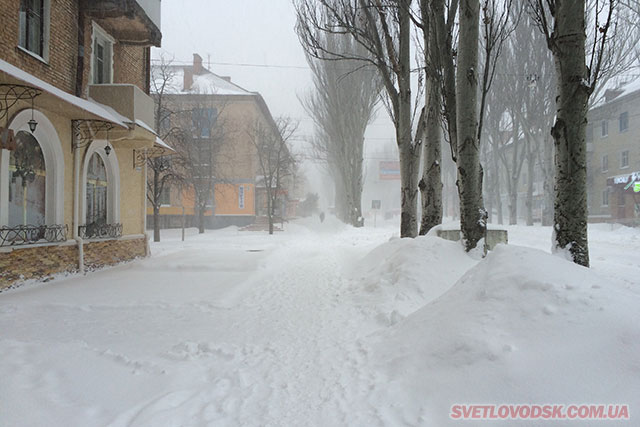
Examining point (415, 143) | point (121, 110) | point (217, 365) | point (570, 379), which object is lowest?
point (217, 365)

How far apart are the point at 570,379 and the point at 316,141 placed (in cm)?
3754

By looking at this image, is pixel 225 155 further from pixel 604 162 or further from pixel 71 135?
pixel 604 162

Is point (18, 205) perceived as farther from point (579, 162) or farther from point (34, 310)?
point (579, 162)

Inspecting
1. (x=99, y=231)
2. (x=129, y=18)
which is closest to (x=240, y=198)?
(x=99, y=231)

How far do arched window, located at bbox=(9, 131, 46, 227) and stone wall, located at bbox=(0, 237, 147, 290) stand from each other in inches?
26.6

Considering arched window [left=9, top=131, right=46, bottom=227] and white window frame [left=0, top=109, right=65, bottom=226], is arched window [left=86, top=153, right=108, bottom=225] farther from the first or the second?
arched window [left=9, top=131, right=46, bottom=227]

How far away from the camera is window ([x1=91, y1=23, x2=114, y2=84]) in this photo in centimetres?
1042

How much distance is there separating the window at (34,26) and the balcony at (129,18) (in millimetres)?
1358

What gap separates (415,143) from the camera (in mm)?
9734

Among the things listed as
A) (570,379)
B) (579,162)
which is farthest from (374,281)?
(570,379)

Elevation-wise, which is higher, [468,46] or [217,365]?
[468,46]

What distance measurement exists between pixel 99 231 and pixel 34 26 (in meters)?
4.88

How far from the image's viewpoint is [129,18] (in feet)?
33.1

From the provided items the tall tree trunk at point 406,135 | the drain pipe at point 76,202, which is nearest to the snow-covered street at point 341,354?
the drain pipe at point 76,202
